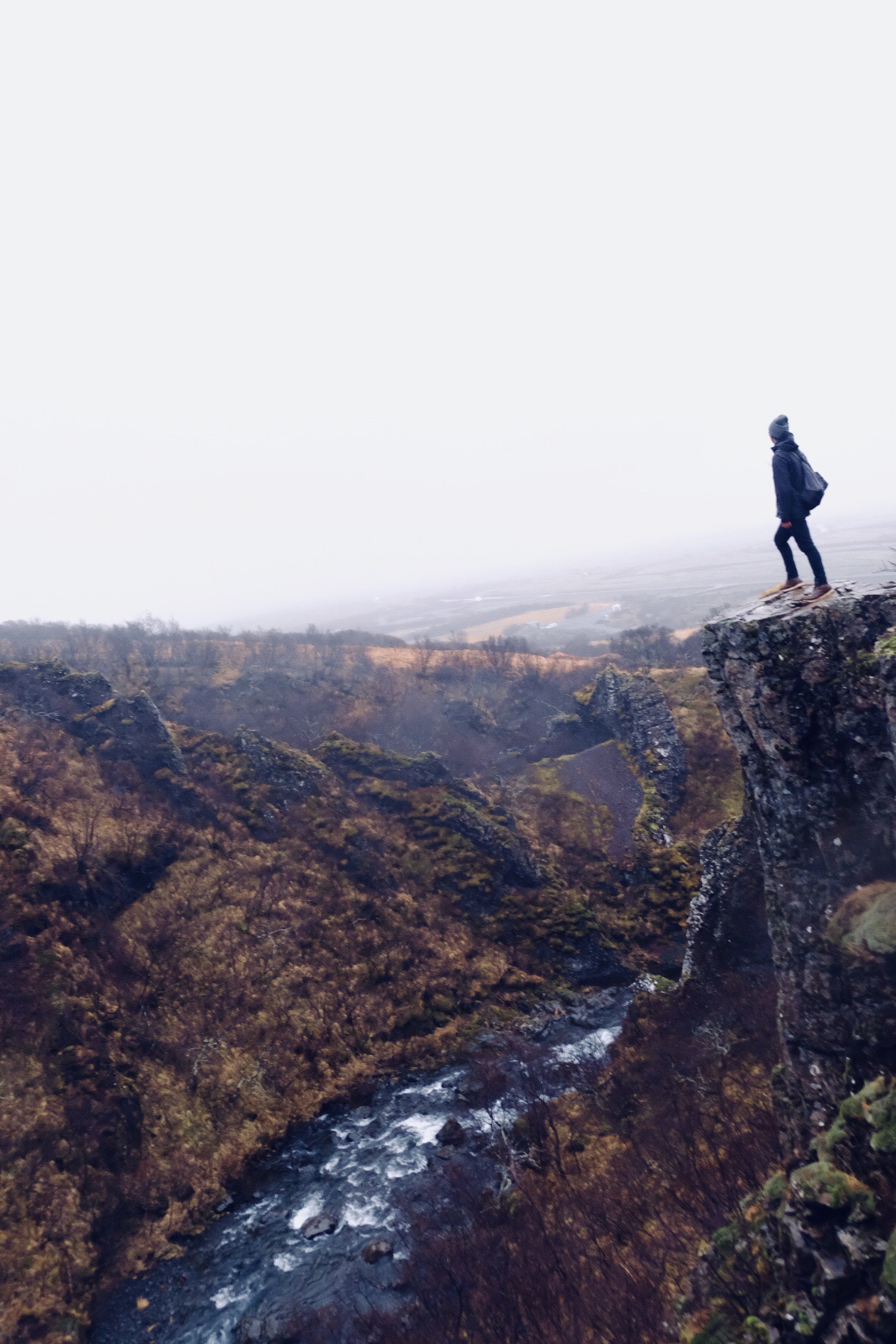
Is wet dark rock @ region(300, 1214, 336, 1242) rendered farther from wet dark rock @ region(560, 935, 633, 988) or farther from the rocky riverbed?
wet dark rock @ region(560, 935, 633, 988)

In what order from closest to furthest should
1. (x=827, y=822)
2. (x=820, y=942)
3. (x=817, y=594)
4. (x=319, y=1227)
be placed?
(x=827, y=822) → (x=820, y=942) → (x=817, y=594) → (x=319, y=1227)

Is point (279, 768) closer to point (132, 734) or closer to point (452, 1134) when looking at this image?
point (132, 734)

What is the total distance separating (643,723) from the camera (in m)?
40.5

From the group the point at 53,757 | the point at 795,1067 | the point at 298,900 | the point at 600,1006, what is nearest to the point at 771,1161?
the point at 795,1067

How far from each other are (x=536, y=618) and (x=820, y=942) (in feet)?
445

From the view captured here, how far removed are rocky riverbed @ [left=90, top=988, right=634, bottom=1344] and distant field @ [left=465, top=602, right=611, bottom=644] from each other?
324ft

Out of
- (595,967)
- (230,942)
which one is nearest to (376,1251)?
(230,942)

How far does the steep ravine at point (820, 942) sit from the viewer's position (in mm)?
8266

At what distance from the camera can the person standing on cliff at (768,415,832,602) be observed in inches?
464

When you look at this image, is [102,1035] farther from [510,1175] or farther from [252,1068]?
[510,1175]

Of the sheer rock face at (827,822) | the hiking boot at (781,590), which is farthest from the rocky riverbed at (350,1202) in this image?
the hiking boot at (781,590)

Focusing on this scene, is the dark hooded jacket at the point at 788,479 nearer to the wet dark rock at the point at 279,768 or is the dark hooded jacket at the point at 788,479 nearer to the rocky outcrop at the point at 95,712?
the wet dark rock at the point at 279,768

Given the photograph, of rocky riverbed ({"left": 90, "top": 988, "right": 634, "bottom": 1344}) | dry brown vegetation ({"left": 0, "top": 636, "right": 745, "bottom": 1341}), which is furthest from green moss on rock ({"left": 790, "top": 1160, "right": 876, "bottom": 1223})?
rocky riverbed ({"left": 90, "top": 988, "right": 634, "bottom": 1344})

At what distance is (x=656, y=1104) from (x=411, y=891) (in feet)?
52.0
